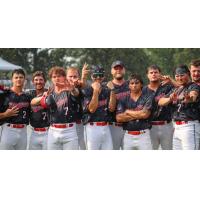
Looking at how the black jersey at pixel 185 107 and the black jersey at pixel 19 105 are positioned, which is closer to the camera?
the black jersey at pixel 185 107

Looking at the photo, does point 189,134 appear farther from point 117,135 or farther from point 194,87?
point 117,135

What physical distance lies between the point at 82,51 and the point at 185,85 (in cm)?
185

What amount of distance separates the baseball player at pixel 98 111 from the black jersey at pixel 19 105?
862mm

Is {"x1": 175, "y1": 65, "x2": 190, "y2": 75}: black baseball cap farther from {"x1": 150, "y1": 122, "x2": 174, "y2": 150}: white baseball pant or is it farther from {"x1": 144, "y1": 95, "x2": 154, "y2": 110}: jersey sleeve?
{"x1": 150, "y1": 122, "x2": 174, "y2": 150}: white baseball pant

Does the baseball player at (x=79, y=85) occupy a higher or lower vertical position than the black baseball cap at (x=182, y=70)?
lower

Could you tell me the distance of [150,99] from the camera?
624cm

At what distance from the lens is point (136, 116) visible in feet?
20.4

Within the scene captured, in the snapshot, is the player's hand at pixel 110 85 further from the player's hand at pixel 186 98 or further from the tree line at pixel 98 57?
the player's hand at pixel 186 98

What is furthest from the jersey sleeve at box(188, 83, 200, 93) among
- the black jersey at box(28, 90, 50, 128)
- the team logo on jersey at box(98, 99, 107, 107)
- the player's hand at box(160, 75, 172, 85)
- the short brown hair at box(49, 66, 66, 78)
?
the black jersey at box(28, 90, 50, 128)

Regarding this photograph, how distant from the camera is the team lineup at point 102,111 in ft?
20.0

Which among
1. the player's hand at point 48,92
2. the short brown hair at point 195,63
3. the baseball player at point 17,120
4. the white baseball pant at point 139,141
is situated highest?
the short brown hair at point 195,63

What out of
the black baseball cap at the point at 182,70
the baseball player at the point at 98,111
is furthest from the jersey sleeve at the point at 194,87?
the baseball player at the point at 98,111

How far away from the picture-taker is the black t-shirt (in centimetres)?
605
